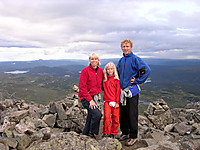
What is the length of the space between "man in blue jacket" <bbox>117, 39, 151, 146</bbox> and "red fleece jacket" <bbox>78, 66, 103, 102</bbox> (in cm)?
120

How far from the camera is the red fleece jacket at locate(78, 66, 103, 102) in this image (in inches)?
274

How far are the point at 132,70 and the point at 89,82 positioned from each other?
89.4 inches

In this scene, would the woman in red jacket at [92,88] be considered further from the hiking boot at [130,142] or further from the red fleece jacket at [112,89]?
the hiking boot at [130,142]

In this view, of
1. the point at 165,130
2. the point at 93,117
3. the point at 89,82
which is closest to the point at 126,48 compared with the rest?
the point at 89,82

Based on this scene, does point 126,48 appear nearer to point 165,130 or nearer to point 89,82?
point 89,82

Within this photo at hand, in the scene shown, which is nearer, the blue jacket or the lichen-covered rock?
the lichen-covered rock

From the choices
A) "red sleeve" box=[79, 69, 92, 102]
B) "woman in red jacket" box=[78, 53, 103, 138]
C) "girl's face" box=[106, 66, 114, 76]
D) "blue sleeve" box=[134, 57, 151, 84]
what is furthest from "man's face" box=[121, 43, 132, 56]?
"red sleeve" box=[79, 69, 92, 102]

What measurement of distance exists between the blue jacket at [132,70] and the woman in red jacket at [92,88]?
3.84 ft

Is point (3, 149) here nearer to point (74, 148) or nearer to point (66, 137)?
point (66, 137)

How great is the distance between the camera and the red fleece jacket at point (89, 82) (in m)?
6.96

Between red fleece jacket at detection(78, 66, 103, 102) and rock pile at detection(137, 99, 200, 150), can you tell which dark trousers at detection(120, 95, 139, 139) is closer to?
rock pile at detection(137, 99, 200, 150)

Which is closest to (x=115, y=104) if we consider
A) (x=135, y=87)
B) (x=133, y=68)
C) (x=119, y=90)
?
(x=119, y=90)

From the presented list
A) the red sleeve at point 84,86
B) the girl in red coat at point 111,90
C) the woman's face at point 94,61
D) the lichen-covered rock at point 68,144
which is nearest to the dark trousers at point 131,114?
the girl in red coat at point 111,90

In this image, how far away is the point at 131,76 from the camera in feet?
24.1
